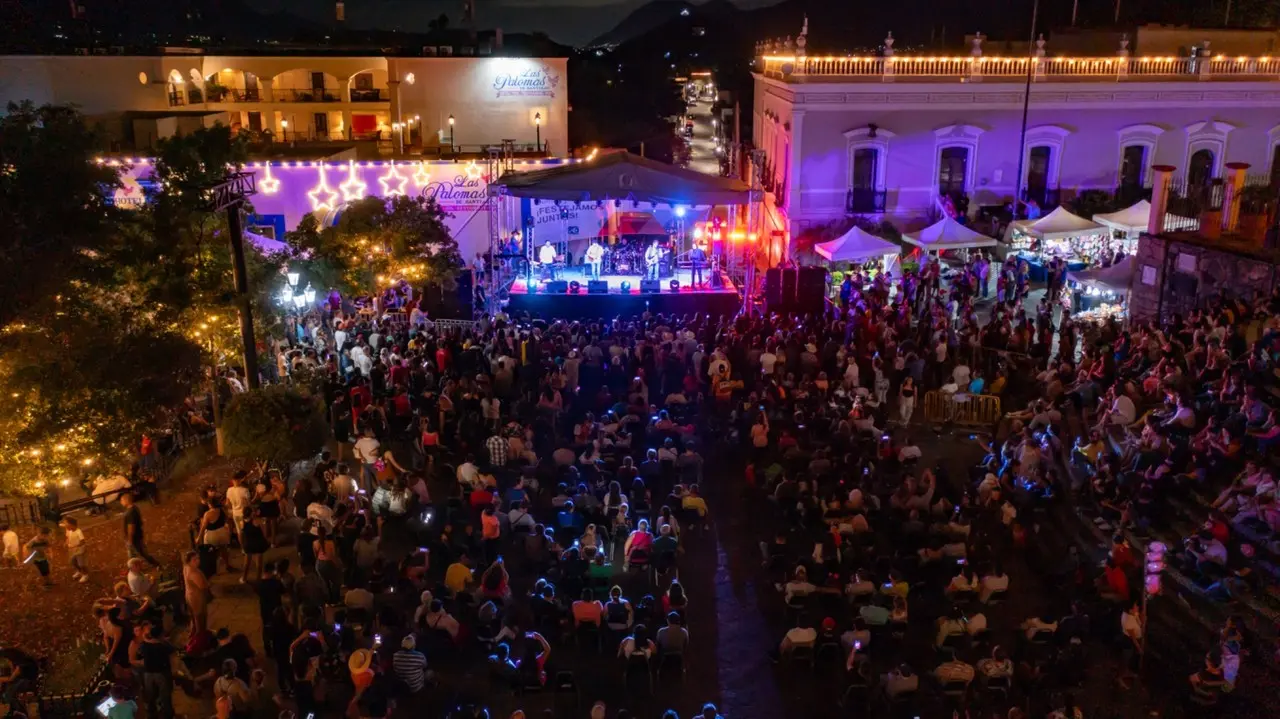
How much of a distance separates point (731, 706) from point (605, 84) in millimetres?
51286

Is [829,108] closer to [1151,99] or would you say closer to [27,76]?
[1151,99]

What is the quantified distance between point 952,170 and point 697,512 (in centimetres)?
1677

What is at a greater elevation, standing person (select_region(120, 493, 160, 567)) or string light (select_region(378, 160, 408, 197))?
string light (select_region(378, 160, 408, 197))

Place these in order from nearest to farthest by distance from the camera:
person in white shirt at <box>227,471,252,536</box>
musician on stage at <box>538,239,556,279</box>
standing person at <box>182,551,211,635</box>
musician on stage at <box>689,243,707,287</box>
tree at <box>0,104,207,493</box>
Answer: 1. standing person at <box>182,551,211,635</box>
2. tree at <box>0,104,207,493</box>
3. person in white shirt at <box>227,471,252,536</box>
4. musician on stage at <box>689,243,707,287</box>
5. musician on stage at <box>538,239,556,279</box>

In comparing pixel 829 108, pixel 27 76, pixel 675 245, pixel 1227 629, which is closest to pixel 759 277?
pixel 675 245

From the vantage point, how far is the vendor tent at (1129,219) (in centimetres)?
2192

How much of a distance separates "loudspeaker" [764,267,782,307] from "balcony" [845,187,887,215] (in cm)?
579

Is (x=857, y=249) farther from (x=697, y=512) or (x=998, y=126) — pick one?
(x=697, y=512)

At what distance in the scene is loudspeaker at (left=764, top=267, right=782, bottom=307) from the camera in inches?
779

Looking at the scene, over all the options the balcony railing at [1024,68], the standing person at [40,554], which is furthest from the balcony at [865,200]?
the standing person at [40,554]

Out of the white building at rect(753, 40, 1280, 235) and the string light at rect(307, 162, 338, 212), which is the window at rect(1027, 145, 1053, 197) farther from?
the string light at rect(307, 162, 338, 212)

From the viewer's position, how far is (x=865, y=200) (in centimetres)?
2466

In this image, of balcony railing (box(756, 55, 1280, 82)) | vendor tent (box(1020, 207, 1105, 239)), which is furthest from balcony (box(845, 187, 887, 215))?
vendor tent (box(1020, 207, 1105, 239))

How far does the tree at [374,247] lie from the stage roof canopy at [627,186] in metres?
2.18
